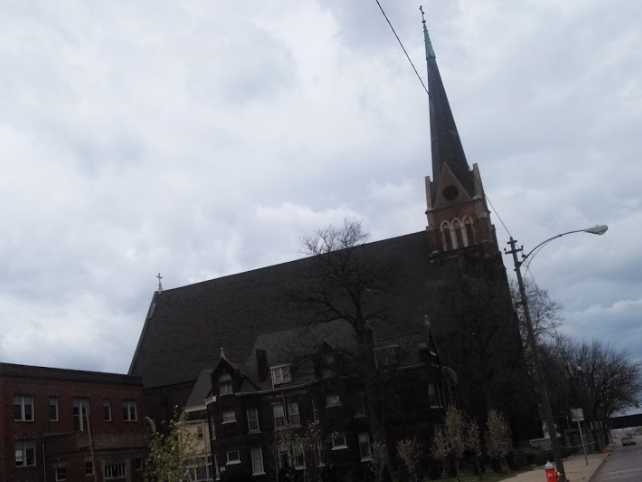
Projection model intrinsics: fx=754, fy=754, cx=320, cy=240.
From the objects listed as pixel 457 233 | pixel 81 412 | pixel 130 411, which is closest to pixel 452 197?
pixel 457 233

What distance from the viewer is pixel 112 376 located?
186ft

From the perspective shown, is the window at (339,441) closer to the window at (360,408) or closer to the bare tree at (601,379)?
the window at (360,408)

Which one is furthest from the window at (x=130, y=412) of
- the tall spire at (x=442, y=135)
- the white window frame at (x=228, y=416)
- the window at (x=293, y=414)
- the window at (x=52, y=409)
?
the tall spire at (x=442, y=135)

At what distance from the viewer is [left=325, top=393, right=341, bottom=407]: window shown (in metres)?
54.7

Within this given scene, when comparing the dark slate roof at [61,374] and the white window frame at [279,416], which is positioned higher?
the dark slate roof at [61,374]

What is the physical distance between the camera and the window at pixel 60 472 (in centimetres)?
4591

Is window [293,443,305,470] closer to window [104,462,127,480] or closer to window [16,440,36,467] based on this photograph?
window [104,462,127,480]

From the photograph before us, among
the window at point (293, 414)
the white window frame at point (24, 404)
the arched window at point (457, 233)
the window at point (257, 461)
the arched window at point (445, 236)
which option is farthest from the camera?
the arched window at point (445, 236)

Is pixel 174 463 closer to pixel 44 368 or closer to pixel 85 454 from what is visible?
pixel 85 454

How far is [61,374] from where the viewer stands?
1987 inches

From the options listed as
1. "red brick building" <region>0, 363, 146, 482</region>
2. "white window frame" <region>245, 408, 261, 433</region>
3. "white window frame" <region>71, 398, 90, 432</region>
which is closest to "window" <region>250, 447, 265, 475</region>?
"white window frame" <region>245, 408, 261, 433</region>

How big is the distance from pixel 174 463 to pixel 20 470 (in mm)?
31388

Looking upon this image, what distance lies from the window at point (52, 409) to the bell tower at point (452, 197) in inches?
1315

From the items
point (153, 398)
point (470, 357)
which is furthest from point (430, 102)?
point (153, 398)
